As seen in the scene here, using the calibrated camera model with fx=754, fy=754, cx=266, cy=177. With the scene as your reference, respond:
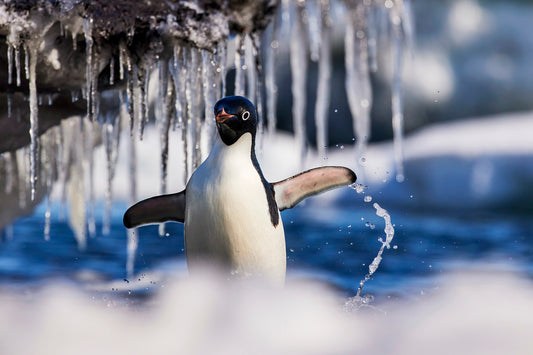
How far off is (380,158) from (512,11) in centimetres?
298

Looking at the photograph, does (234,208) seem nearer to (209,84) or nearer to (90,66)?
(209,84)

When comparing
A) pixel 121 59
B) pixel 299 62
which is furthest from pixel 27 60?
pixel 299 62

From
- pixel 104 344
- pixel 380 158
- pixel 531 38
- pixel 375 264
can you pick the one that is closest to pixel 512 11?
pixel 531 38

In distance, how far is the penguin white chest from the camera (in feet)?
10.7

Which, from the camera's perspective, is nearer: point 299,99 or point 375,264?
point 299,99

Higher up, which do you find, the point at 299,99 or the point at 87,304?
the point at 299,99

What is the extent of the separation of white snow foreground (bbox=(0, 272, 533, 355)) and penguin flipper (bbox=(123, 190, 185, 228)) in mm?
359

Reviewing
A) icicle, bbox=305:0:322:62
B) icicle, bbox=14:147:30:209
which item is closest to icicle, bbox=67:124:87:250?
A: icicle, bbox=14:147:30:209

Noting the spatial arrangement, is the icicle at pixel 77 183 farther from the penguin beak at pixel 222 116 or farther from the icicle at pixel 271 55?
the penguin beak at pixel 222 116

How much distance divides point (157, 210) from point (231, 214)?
0.46 metres

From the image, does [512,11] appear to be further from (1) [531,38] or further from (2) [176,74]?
(2) [176,74]

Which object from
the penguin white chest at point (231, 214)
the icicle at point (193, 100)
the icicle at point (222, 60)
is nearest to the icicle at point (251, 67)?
the icicle at point (222, 60)

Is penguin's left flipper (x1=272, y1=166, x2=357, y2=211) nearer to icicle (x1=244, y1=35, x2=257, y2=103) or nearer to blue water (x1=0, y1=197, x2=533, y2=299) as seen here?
icicle (x1=244, y1=35, x2=257, y2=103)

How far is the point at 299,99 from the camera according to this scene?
155 inches
